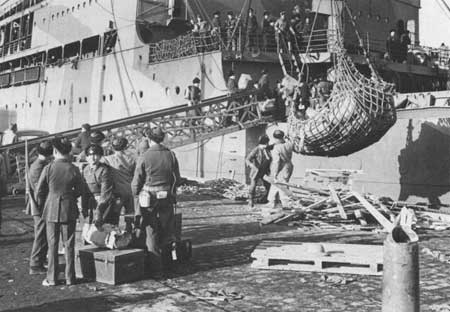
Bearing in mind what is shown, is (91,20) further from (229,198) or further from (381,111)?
(381,111)

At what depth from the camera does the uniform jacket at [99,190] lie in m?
6.46

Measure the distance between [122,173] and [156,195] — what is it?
4.47 feet

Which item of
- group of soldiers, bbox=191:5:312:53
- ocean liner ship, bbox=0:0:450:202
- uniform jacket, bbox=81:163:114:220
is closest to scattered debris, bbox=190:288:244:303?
uniform jacket, bbox=81:163:114:220

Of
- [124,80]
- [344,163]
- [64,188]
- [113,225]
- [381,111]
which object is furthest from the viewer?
[124,80]

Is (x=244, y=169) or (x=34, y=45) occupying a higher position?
(x=34, y=45)

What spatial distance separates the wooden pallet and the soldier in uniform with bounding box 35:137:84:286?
2.17 m

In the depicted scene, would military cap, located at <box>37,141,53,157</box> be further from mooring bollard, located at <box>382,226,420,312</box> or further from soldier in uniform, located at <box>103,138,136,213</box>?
mooring bollard, located at <box>382,226,420,312</box>

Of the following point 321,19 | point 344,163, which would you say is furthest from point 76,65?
point 344,163

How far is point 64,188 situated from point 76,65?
19.9 metres

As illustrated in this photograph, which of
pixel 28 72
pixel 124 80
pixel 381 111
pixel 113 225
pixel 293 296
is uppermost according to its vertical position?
pixel 28 72

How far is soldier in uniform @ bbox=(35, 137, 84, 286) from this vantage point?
5781 mm

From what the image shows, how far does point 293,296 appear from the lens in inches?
214

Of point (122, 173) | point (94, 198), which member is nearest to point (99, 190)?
point (94, 198)

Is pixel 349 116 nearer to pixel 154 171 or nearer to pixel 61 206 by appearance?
pixel 154 171
